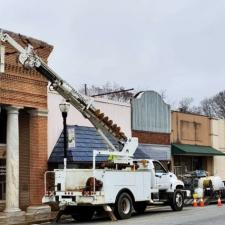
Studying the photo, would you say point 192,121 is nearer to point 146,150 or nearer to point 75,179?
point 146,150

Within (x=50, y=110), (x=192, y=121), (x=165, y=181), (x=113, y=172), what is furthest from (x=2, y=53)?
(x=192, y=121)

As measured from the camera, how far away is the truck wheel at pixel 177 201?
888 inches

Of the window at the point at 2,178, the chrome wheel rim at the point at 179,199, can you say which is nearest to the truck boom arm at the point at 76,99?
the chrome wheel rim at the point at 179,199

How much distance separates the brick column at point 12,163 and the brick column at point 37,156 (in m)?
1.38

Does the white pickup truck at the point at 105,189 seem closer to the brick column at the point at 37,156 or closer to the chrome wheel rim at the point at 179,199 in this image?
the chrome wheel rim at the point at 179,199

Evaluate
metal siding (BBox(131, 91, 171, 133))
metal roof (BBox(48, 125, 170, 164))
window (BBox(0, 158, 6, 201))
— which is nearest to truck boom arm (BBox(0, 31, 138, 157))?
metal roof (BBox(48, 125, 170, 164))

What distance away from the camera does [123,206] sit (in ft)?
64.0

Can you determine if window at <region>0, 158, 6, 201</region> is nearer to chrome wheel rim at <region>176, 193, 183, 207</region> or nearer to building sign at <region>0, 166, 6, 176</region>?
building sign at <region>0, 166, 6, 176</region>

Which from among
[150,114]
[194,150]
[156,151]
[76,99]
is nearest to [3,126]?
[76,99]

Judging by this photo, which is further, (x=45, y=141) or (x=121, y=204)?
(x=45, y=141)

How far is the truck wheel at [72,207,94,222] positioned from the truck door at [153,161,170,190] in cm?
322

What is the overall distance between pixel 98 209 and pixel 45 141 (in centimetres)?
524

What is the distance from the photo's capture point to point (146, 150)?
31.7m

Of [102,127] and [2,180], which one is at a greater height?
[102,127]
